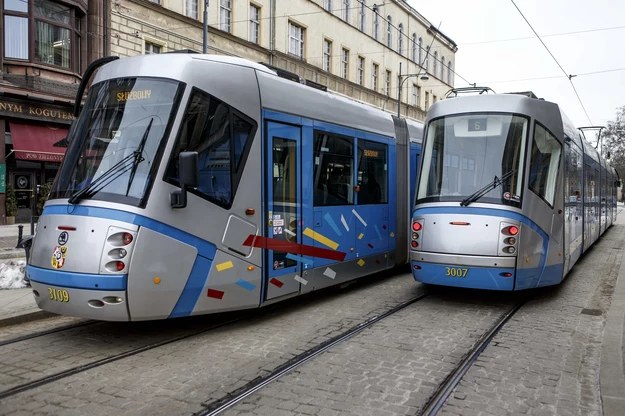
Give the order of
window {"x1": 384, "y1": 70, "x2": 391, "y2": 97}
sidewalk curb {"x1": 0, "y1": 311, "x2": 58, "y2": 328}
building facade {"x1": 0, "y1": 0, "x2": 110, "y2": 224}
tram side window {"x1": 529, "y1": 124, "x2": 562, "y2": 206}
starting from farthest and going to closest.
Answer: window {"x1": 384, "y1": 70, "x2": 391, "y2": 97}, building facade {"x1": 0, "y1": 0, "x2": 110, "y2": 224}, tram side window {"x1": 529, "y1": 124, "x2": 562, "y2": 206}, sidewalk curb {"x1": 0, "y1": 311, "x2": 58, "y2": 328}

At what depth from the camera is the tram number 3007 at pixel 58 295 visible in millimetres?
5469

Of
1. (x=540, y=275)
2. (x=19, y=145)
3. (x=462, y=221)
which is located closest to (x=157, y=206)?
(x=462, y=221)

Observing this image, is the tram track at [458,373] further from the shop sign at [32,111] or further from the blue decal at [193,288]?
the shop sign at [32,111]

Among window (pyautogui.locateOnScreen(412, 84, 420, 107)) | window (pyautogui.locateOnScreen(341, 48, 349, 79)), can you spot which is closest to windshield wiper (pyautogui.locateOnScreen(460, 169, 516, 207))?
window (pyautogui.locateOnScreen(341, 48, 349, 79))

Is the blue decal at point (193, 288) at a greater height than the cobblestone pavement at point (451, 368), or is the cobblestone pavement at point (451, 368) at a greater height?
the blue decal at point (193, 288)

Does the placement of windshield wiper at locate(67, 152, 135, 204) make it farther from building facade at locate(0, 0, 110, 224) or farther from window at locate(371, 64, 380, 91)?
window at locate(371, 64, 380, 91)

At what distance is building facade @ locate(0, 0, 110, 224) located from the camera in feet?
65.7

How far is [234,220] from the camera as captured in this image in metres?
6.47

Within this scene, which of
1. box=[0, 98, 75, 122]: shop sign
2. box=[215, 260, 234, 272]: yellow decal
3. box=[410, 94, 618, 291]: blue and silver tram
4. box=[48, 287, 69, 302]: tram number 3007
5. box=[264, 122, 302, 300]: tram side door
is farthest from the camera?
box=[0, 98, 75, 122]: shop sign

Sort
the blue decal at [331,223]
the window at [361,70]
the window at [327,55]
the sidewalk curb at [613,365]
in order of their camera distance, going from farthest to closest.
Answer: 1. the window at [361,70]
2. the window at [327,55]
3. the blue decal at [331,223]
4. the sidewalk curb at [613,365]

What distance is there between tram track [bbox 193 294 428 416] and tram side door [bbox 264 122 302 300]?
3.65 feet

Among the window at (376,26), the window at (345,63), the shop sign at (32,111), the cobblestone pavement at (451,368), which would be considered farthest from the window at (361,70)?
the cobblestone pavement at (451,368)

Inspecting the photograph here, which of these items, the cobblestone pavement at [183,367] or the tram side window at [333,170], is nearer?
the cobblestone pavement at [183,367]

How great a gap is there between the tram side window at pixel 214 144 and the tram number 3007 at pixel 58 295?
5.08 ft
